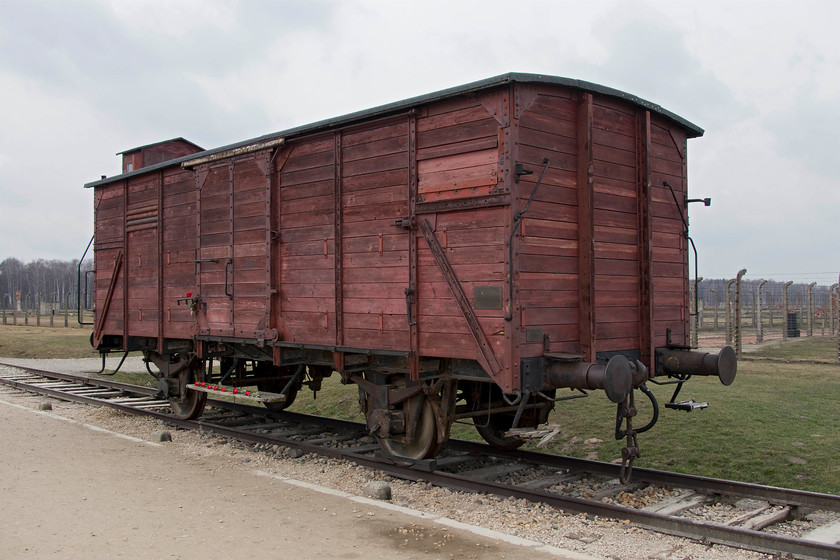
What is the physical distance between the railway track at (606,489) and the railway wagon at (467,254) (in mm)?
350

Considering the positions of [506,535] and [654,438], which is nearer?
[506,535]

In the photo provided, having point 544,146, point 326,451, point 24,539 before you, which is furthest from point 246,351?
point 544,146

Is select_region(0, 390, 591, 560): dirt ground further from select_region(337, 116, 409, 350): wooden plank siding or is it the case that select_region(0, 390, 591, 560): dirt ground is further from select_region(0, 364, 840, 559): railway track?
select_region(337, 116, 409, 350): wooden plank siding

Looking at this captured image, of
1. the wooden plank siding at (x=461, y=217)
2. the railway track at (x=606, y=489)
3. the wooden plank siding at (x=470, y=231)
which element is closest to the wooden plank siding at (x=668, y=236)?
the wooden plank siding at (x=470, y=231)

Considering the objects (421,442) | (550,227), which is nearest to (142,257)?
(421,442)

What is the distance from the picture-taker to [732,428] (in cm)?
924

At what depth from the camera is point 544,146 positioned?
652 centimetres

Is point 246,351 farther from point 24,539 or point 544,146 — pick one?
point 544,146

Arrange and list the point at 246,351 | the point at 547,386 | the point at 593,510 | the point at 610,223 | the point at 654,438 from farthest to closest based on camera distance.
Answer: the point at 246,351
the point at 654,438
the point at 610,223
the point at 547,386
the point at 593,510

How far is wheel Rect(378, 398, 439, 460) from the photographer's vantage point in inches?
289

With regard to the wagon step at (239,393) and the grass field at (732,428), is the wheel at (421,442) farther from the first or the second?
the grass field at (732,428)

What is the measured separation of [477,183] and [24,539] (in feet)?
15.8

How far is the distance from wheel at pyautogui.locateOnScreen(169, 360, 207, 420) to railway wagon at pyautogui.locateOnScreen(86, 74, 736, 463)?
1213 mm

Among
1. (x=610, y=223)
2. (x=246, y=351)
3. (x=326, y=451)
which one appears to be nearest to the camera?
(x=610, y=223)
